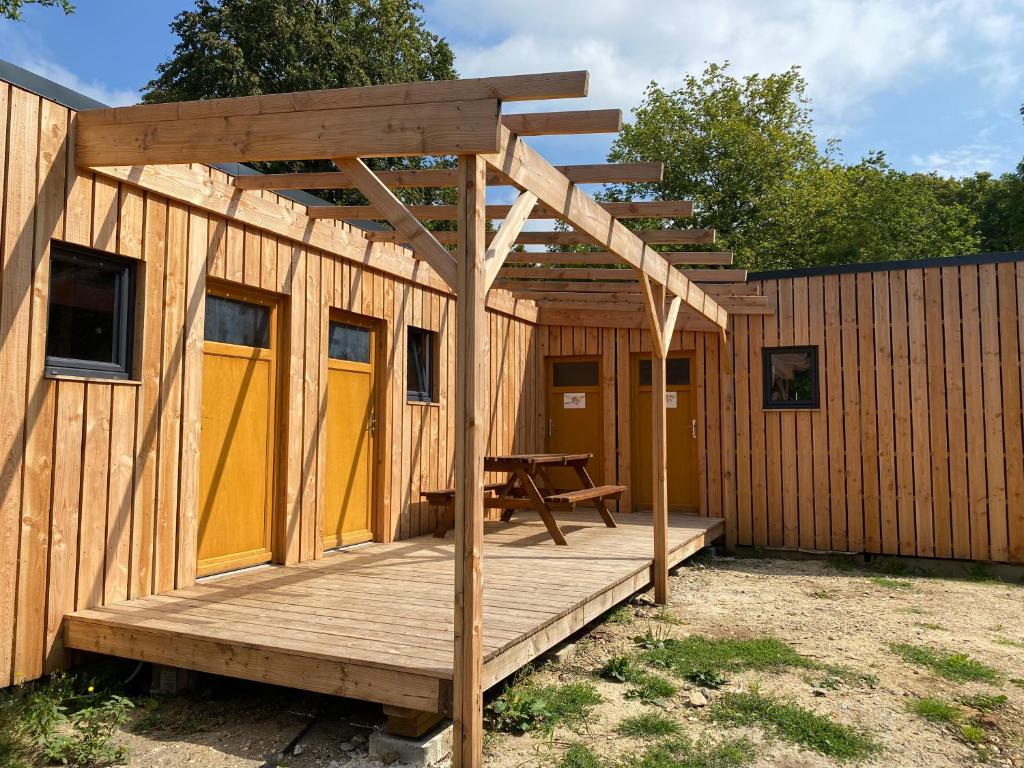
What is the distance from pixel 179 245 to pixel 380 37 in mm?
19270

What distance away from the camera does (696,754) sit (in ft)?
10.6

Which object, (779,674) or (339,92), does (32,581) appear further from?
(779,674)

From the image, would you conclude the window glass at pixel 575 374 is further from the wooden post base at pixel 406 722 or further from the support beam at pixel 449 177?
the wooden post base at pixel 406 722

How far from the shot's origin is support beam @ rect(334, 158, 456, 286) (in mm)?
3172

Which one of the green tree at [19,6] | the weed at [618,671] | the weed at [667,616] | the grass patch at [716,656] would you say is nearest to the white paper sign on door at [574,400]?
the weed at [667,616]

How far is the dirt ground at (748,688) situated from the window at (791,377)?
9.00 ft

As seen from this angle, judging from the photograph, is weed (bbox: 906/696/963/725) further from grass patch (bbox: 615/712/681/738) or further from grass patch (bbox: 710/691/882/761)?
→ grass patch (bbox: 615/712/681/738)

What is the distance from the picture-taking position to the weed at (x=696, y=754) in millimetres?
3127

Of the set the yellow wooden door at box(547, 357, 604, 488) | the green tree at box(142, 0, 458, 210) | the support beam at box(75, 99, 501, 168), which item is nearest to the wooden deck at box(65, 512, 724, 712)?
the support beam at box(75, 99, 501, 168)

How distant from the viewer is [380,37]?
21.6m

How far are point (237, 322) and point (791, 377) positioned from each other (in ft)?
20.9

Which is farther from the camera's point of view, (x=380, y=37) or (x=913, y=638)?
(x=380, y=37)

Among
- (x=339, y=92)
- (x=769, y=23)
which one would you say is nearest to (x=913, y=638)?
(x=339, y=92)

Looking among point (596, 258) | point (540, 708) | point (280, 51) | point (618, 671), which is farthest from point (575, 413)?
point (280, 51)
